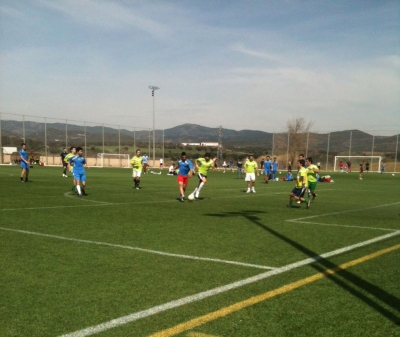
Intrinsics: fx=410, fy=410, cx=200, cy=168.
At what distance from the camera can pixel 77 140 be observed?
215 ft

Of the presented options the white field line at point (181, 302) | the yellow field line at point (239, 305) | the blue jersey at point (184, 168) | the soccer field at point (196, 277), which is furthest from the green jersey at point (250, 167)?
the yellow field line at point (239, 305)

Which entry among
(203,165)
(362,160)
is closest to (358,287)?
(203,165)

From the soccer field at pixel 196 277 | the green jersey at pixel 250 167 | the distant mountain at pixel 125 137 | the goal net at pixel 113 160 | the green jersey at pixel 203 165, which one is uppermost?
the distant mountain at pixel 125 137

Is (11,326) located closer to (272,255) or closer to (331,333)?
(331,333)

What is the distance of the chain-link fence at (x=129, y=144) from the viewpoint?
5941 centimetres

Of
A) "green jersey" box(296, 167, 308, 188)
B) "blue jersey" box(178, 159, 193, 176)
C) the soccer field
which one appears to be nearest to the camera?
the soccer field

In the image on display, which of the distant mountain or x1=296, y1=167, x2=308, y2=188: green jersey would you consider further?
the distant mountain

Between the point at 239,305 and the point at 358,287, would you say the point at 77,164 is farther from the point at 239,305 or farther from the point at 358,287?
the point at 358,287

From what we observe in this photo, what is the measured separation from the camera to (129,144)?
2756 inches

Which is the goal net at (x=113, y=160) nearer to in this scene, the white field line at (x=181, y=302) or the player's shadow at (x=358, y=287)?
the player's shadow at (x=358, y=287)

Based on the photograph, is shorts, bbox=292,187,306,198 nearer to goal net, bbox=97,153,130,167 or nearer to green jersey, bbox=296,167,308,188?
green jersey, bbox=296,167,308,188

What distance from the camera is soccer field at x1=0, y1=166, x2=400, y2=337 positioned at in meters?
4.04

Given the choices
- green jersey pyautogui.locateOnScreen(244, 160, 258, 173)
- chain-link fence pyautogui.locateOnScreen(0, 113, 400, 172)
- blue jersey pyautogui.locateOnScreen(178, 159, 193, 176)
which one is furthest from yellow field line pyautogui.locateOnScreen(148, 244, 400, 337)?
chain-link fence pyautogui.locateOnScreen(0, 113, 400, 172)

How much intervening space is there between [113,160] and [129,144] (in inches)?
221
